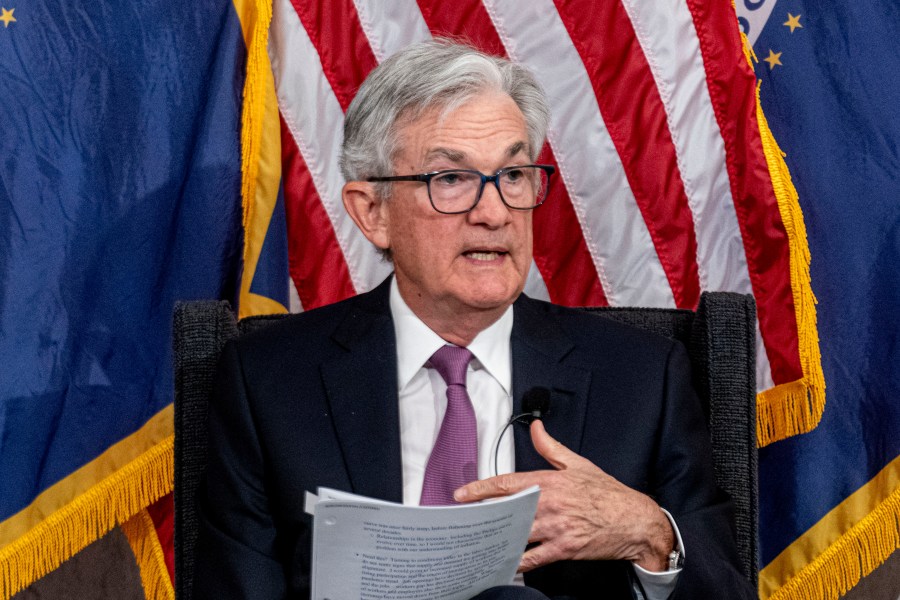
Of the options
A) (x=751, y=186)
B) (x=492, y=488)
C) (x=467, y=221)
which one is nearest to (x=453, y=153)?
(x=467, y=221)

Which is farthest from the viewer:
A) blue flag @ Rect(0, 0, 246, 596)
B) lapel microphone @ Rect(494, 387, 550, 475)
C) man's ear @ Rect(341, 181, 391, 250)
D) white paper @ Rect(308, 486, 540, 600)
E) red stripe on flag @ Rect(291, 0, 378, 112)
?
red stripe on flag @ Rect(291, 0, 378, 112)

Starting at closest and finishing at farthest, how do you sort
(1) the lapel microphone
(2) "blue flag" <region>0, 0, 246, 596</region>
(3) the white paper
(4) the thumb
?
(3) the white paper, (4) the thumb, (1) the lapel microphone, (2) "blue flag" <region>0, 0, 246, 596</region>

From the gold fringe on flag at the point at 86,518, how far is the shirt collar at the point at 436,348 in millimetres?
804

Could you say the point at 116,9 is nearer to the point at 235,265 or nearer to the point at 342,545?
the point at 235,265

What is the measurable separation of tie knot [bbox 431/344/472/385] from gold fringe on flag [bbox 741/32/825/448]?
2.69 feet

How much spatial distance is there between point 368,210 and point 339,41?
69 centimetres

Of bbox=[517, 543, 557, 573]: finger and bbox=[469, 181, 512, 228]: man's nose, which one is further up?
bbox=[469, 181, 512, 228]: man's nose

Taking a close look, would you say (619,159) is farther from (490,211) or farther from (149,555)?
(149,555)

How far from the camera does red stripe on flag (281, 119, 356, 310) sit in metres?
2.61

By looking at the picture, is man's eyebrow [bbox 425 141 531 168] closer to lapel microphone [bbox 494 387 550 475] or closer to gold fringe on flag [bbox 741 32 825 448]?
lapel microphone [bbox 494 387 550 475]

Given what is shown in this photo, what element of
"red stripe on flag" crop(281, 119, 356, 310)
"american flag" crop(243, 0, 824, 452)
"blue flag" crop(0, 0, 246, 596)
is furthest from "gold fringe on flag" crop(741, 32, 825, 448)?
→ "blue flag" crop(0, 0, 246, 596)

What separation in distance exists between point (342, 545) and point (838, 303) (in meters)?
1.47

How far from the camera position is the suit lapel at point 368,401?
183cm

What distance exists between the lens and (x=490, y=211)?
186 centimetres
